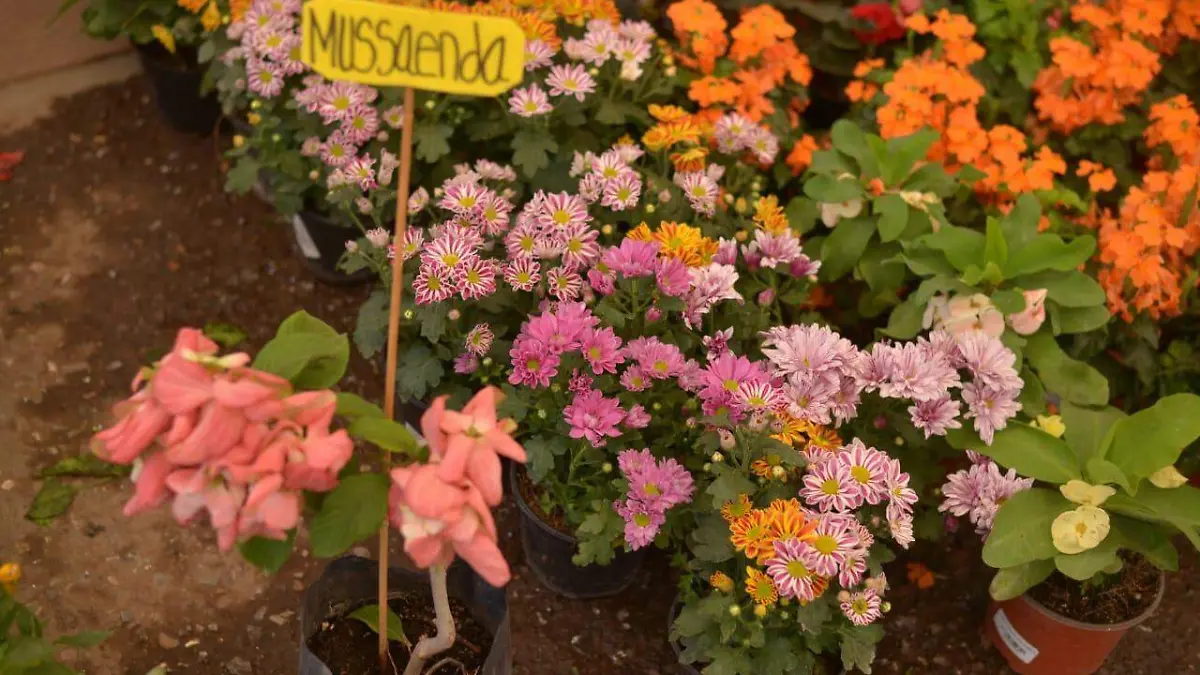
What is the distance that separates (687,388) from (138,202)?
5.74 ft

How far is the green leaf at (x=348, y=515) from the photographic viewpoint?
91 cm

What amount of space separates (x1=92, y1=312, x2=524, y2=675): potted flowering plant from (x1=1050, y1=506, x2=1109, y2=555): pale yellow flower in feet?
3.06

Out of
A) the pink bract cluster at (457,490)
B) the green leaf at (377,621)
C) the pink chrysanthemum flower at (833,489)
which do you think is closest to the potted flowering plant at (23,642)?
the green leaf at (377,621)

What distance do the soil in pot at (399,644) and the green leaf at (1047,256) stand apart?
41.7 inches

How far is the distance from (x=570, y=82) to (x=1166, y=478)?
1155mm

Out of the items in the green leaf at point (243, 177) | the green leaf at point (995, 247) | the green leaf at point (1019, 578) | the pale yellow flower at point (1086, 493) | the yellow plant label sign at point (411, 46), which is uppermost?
the yellow plant label sign at point (411, 46)

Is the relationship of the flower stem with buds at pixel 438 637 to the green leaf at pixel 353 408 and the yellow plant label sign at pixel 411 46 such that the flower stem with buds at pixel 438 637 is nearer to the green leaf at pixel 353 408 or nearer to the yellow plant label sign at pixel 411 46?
the green leaf at pixel 353 408

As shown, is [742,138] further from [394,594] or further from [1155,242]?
[394,594]

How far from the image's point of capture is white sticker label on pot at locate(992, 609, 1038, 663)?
1.72 metres

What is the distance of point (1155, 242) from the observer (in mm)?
1717

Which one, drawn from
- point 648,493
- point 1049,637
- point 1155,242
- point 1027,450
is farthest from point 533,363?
point 1155,242

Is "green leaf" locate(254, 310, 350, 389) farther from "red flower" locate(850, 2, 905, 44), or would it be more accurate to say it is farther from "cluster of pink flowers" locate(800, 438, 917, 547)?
"red flower" locate(850, 2, 905, 44)

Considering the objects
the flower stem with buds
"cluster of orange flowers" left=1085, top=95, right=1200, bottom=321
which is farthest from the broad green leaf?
"cluster of orange flowers" left=1085, top=95, right=1200, bottom=321

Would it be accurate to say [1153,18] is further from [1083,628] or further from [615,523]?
[615,523]
